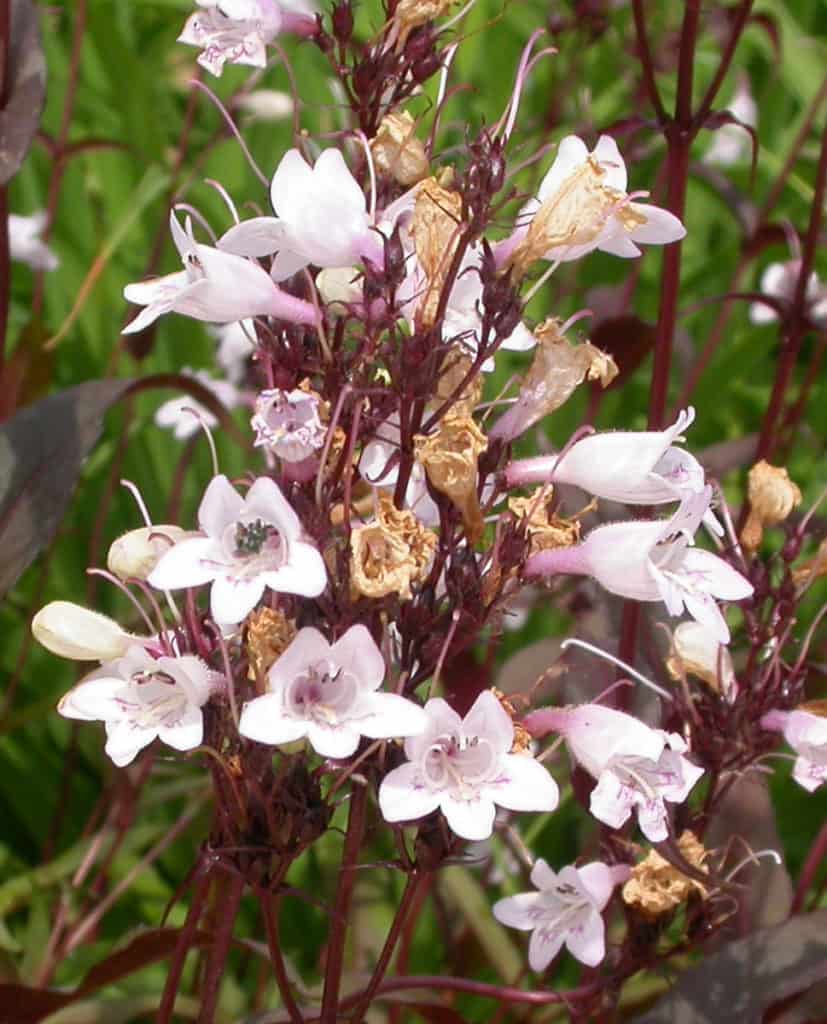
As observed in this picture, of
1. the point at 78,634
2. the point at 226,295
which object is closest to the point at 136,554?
the point at 78,634

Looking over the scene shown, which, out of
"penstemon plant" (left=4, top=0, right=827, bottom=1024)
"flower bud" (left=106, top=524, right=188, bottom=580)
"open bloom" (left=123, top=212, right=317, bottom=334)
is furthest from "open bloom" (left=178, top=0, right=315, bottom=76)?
"flower bud" (left=106, top=524, right=188, bottom=580)

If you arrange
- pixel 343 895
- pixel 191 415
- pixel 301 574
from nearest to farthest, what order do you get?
pixel 301 574
pixel 343 895
pixel 191 415

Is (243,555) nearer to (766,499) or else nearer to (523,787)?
(523,787)

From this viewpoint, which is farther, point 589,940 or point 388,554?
point 589,940

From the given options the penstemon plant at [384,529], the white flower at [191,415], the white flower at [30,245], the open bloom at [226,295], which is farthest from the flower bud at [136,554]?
the white flower at [30,245]

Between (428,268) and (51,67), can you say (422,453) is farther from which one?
(51,67)

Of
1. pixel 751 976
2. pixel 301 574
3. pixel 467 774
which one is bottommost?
pixel 751 976

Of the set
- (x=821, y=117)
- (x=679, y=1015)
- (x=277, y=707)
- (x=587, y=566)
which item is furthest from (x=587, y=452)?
(x=821, y=117)
